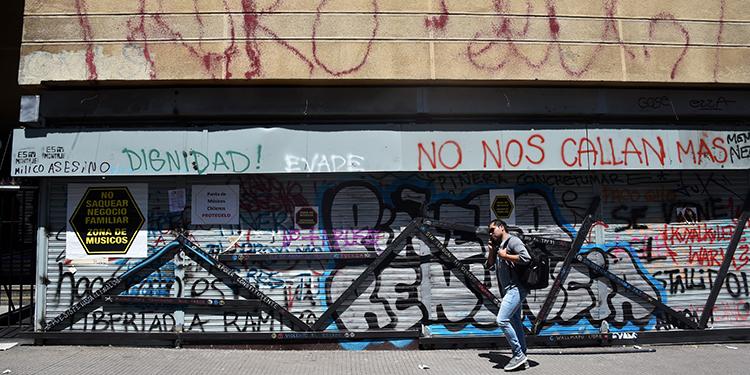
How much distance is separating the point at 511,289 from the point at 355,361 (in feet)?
6.31

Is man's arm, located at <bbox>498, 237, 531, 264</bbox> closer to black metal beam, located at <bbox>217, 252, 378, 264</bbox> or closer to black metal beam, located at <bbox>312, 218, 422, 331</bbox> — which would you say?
black metal beam, located at <bbox>312, 218, 422, 331</bbox>

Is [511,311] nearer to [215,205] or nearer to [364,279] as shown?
[364,279]

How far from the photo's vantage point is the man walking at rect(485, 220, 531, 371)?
5.28 meters

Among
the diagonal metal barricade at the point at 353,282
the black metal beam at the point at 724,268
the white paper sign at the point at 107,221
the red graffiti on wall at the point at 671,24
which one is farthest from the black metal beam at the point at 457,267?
the red graffiti on wall at the point at 671,24

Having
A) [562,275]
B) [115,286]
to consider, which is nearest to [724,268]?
[562,275]

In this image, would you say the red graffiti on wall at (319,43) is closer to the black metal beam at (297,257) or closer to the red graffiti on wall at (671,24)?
the red graffiti on wall at (671,24)

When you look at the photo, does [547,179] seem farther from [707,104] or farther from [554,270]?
[707,104]

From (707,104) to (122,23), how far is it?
7.48 metres

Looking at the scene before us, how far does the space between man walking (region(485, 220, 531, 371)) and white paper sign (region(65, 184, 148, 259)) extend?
14.0ft

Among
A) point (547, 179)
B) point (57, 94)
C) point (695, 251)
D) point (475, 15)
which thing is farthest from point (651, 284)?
point (57, 94)

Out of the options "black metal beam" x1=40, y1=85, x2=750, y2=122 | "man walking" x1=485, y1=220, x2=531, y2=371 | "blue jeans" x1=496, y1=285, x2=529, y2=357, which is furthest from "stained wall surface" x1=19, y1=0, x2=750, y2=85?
"blue jeans" x1=496, y1=285, x2=529, y2=357

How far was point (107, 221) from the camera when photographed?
6.37 m

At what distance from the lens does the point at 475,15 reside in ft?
21.1

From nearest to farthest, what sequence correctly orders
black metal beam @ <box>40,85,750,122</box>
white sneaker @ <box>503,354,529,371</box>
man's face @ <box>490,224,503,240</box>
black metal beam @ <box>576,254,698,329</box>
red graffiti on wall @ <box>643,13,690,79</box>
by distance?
white sneaker @ <box>503,354,529,371</box> → man's face @ <box>490,224,503,240</box> → black metal beam @ <box>40,85,750,122</box> → black metal beam @ <box>576,254,698,329</box> → red graffiti on wall @ <box>643,13,690,79</box>
